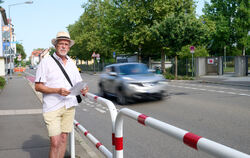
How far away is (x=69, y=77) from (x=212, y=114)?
5.65 m

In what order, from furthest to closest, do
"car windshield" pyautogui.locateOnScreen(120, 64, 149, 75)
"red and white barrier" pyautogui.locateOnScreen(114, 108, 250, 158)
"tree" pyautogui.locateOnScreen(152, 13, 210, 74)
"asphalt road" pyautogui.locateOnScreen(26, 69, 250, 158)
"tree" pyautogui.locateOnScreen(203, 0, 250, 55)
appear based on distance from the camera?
"tree" pyautogui.locateOnScreen(203, 0, 250, 55) < "tree" pyautogui.locateOnScreen(152, 13, 210, 74) < "car windshield" pyautogui.locateOnScreen(120, 64, 149, 75) < "asphalt road" pyautogui.locateOnScreen(26, 69, 250, 158) < "red and white barrier" pyautogui.locateOnScreen(114, 108, 250, 158)

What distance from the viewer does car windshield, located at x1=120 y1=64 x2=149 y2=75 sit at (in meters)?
11.2

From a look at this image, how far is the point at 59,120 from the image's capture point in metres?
3.32

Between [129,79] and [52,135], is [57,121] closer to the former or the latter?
[52,135]

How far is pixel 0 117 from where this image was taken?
25.9 ft

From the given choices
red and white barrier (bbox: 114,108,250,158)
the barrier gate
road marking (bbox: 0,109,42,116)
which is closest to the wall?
road marking (bbox: 0,109,42,116)

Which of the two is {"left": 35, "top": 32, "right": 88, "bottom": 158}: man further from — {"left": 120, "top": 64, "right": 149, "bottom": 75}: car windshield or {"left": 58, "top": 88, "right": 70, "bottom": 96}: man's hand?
{"left": 120, "top": 64, "right": 149, "bottom": 75}: car windshield

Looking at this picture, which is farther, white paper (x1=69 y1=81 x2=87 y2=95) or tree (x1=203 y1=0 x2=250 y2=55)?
tree (x1=203 y1=0 x2=250 y2=55)

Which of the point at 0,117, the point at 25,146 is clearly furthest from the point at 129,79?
the point at 25,146

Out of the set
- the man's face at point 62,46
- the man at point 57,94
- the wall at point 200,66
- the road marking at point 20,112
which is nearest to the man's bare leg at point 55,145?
the man at point 57,94

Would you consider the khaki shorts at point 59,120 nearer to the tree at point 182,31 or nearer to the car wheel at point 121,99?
the car wheel at point 121,99

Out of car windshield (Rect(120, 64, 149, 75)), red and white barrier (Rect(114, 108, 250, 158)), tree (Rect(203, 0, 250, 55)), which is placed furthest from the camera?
tree (Rect(203, 0, 250, 55))

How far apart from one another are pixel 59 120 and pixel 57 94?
0.31 m

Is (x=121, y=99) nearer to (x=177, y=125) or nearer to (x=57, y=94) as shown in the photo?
(x=177, y=125)
